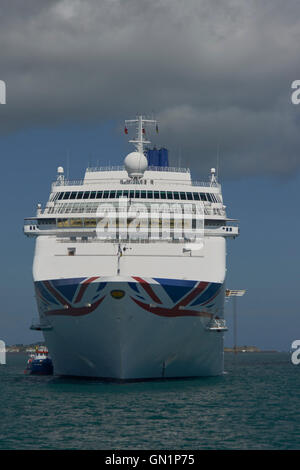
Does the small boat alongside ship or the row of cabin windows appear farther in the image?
the small boat alongside ship

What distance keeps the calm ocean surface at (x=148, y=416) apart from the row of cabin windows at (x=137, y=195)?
453 inches

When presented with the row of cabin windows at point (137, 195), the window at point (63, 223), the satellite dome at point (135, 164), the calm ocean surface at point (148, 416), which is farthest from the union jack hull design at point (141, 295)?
the satellite dome at point (135, 164)

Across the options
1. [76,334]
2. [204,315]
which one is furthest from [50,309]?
[204,315]

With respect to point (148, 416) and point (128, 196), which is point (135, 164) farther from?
point (148, 416)

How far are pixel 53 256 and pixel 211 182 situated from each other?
13.6 meters

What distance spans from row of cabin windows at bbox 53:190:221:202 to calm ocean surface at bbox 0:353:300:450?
11507 millimetres

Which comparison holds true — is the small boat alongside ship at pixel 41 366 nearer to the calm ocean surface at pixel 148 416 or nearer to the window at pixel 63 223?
the calm ocean surface at pixel 148 416

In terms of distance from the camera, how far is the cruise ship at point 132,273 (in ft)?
137

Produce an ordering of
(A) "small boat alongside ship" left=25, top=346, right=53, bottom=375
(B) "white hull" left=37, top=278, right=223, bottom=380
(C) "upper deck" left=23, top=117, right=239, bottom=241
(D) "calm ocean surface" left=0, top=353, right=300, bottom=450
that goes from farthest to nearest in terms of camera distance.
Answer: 1. (A) "small boat alongside ship" left=25, top=346, right=53, bottom=375
2. (C) "upper deck" left=23, top=117, right=239, bottom=241
3. (B) "white hull" left=37, top=278, right=223, bottom=380
4. (D) "calm ocean surface" left=0, top=353, right=300, bottom=450

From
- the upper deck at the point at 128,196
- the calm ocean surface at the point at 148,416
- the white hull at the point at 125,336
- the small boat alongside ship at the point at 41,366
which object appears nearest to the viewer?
the calm ocean surface at the point at 148,416

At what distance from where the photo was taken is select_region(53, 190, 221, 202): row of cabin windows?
50.2 metres

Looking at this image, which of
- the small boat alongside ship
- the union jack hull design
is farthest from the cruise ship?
the small boat alongside ship

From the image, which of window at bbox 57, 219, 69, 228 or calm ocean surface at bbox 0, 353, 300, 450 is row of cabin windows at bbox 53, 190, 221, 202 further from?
calm ocean surface at bbox 0, 353, 300, 450
